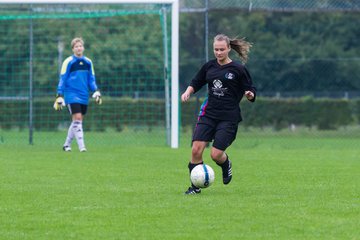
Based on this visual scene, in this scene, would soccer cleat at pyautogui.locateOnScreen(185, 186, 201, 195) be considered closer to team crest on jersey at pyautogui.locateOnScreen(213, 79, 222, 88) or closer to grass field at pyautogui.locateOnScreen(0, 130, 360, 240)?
grass field at pyautogui.locateOnScreen(0, 130, 360, 240)

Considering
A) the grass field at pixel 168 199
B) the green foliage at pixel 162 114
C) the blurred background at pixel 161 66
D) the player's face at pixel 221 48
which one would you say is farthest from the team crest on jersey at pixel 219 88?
the green foliage at pixel 162 114

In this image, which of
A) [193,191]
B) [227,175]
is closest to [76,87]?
[227,175]

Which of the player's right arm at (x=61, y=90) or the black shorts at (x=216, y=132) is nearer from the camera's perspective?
the black shorts at (x=216, y=132)

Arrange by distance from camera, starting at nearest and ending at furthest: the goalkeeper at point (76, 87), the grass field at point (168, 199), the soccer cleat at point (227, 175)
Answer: the grass field at point (168, 199)
the soccer cleat at point (227, 175)
the goalkeeper at point (76, 87)

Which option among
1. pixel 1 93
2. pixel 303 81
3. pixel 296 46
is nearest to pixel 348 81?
pixel 303 81

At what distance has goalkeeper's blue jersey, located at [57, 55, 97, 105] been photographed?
15688 millimetres

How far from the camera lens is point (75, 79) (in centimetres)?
1580

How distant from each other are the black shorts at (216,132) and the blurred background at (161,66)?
8.56 metres

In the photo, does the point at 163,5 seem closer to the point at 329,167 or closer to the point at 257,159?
the point at 257,159

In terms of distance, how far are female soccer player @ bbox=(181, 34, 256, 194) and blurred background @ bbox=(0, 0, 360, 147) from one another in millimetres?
8506

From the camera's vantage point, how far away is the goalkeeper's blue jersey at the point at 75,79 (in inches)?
618

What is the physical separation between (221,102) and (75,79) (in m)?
6.84

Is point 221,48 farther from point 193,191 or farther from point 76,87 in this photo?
point 76,87

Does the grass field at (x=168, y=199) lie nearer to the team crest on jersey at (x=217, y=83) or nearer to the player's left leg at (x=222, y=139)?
the player's left leg at (x=222, y=139)
